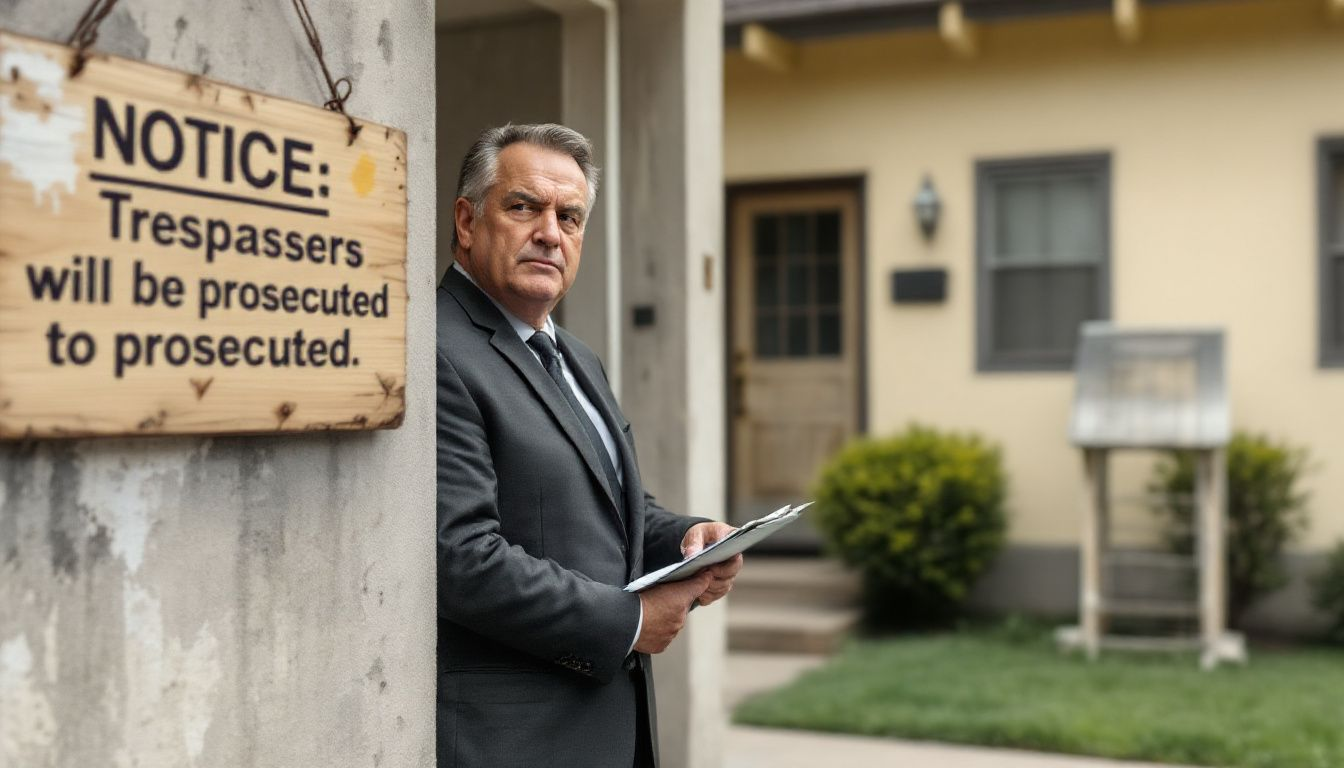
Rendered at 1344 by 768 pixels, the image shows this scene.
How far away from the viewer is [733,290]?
9617mm

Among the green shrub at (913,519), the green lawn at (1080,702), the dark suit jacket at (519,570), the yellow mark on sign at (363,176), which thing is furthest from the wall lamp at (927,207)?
the yellow mark on sign at (363,176)

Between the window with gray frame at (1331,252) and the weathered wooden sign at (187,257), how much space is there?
711 cm

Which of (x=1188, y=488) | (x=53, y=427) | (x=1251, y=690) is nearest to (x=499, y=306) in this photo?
(x=53, y=427)

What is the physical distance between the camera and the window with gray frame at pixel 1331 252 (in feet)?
26.5

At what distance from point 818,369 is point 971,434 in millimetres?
1214

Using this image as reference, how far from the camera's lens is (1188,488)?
7930 millimetres

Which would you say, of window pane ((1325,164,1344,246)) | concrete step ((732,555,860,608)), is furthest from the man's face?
window pane ((1325,164,1344,246))

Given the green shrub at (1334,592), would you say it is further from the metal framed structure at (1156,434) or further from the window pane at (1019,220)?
the window pane at (1019,220)

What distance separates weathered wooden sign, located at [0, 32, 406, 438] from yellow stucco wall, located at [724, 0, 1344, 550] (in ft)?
22.8

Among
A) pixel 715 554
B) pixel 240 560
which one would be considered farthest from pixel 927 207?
pixel 240 560

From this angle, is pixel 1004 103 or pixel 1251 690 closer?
pixel 1251 690

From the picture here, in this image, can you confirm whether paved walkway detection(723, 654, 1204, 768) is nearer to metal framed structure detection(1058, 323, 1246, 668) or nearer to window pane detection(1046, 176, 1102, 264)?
metal framed structure detection(1058, 323, 1246, 668)

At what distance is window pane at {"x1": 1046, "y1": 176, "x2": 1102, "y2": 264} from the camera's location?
868 cm

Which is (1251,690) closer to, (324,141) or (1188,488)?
(1188,488)
